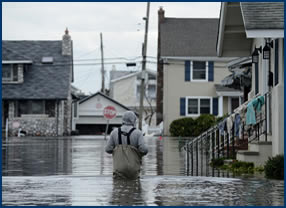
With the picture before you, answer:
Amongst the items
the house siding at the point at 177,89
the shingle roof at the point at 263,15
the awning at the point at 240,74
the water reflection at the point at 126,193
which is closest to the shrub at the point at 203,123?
the house siding at the point at 177,89

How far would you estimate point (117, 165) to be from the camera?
13039mm

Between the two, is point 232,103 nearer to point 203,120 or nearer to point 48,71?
point 203,120

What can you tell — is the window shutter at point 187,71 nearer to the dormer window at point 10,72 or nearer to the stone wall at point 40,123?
the stone wall at point 40,123

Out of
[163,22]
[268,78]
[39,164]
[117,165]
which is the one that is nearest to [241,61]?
[268,78]

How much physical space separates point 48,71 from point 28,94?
3.04 metres

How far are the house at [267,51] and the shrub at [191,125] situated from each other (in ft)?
76.7

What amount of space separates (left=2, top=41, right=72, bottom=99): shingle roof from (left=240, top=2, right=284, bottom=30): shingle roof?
37.9m

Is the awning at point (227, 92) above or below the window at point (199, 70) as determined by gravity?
below

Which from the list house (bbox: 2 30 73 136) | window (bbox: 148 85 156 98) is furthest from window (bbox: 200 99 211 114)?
window (bbox: 148 85 156 98)

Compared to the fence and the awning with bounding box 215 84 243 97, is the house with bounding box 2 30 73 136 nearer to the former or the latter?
the awning with bounding box 215 84 243 97

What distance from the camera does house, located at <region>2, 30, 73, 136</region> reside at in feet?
173

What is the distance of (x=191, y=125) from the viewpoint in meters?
46.8

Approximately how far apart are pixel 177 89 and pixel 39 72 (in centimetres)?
1265

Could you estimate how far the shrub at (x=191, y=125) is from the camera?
46.1 meters
